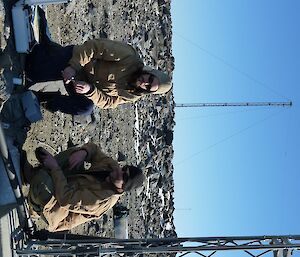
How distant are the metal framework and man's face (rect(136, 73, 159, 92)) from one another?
235 cm

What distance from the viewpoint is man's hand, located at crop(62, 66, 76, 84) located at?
23.7 feet

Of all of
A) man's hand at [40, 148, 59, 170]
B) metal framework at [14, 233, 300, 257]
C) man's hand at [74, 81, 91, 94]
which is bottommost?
metal framework at [14, 233, 300, 257]

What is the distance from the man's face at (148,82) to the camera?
7.35m

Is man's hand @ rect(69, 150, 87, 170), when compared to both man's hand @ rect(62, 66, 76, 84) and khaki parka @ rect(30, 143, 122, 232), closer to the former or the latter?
khaki parka @ rect(30, 143, 122, 232)

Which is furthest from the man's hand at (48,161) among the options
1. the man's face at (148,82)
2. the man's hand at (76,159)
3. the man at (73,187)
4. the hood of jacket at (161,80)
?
the hood of jacket at (161,80)

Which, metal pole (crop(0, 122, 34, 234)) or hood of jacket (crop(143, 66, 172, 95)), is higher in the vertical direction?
hood of jacket (crop(143, 66, 172, 95))

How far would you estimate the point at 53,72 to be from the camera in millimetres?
7887

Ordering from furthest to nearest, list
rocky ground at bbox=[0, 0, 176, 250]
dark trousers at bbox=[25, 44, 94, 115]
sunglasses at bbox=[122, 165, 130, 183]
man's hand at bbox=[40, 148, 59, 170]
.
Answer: rocky ground at bbox=[0, 0, 176, 250], dark trousers at bbox=[25, 44, 94, 115], man's hand at bbox=[40, 148, 59, 170], sunglasses at bbox=[122, 165, 130, 183]

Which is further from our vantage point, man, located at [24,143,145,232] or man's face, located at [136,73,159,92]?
man's face, located at [136,73,159,92]

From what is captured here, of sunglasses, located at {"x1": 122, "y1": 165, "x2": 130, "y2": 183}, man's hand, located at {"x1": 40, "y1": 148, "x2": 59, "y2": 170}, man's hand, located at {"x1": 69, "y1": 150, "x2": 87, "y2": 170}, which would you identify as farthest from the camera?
man's hand, located at {"x1": 69, "y1": 150, "x2": 87, "y2": 170}

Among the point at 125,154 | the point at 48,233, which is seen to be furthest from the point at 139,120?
the point at 48,233

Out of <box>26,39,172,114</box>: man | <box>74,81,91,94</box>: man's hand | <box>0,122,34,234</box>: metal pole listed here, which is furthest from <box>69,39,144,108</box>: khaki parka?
<box>0,122,34,234</box>: metal pole

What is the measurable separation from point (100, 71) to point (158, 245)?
2.72 metres

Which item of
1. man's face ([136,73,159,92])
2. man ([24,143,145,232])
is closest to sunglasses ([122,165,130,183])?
man ([24,143,145,232])
